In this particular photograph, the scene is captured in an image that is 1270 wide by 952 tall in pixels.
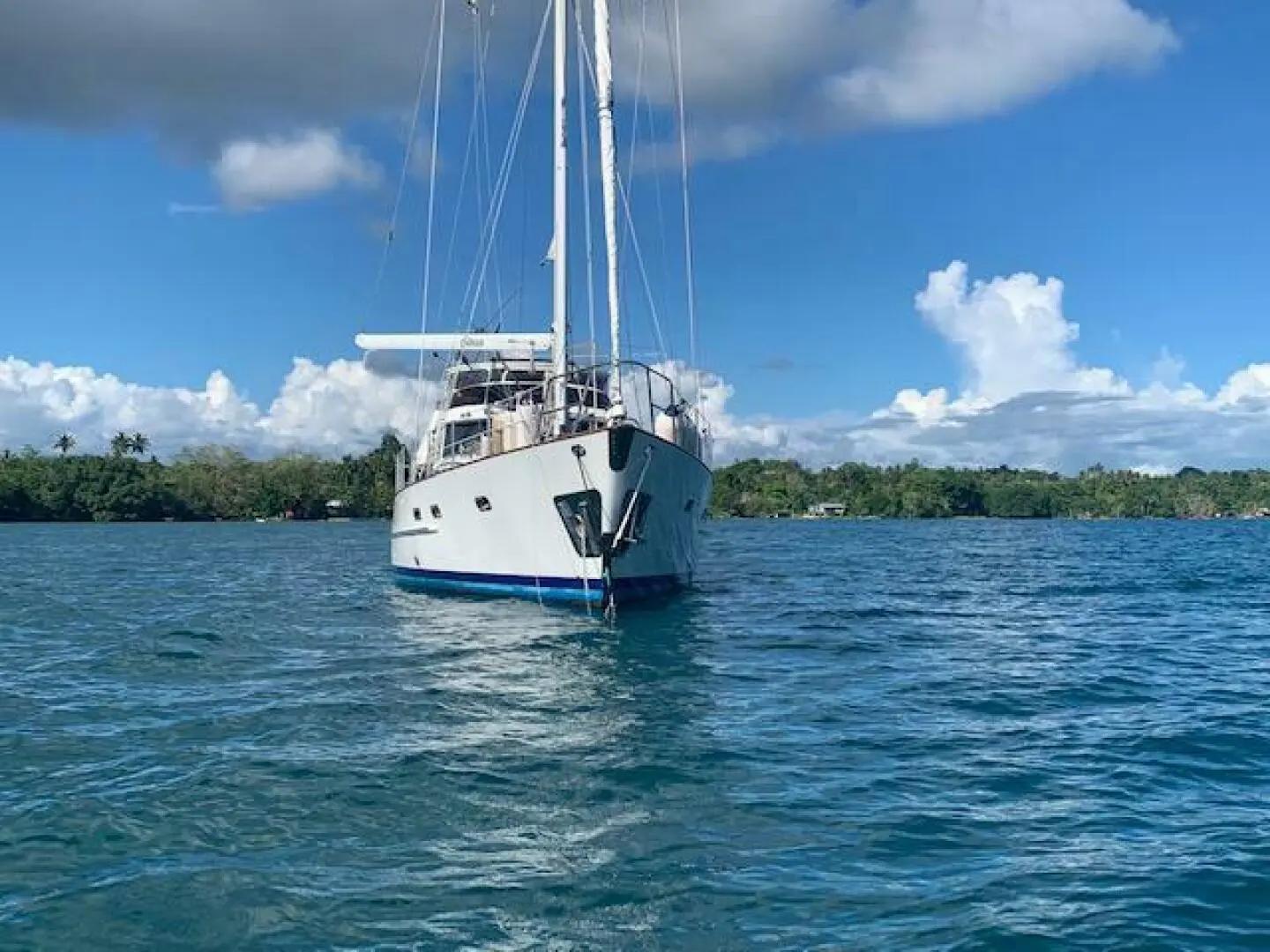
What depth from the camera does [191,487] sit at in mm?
149500

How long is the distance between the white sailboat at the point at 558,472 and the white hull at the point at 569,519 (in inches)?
1.5

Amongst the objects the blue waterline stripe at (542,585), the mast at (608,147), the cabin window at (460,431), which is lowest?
the blue waterline stripe at (542,585)

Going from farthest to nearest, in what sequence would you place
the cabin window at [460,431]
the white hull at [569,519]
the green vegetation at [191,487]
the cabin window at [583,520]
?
the green vegetation at [191,487] → the cabin window at [460,431] → the cabin window at [583,520] → the white hull at [569,519]

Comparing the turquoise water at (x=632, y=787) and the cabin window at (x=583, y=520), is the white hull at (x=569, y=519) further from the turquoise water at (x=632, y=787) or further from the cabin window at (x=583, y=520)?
the turquoise water at (x=632, y=787)

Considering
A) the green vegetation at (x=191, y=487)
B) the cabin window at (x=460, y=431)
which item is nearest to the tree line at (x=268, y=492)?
the green vegetation at (x=191, y=487)

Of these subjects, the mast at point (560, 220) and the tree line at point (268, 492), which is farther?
the tree line at point (268, 492)

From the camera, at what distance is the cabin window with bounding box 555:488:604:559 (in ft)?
81.1

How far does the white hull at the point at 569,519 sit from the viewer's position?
2458 centimetres

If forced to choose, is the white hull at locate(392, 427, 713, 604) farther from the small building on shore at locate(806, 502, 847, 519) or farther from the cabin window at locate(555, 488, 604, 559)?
the small building on shore at locate(806, 502, 847, 519)

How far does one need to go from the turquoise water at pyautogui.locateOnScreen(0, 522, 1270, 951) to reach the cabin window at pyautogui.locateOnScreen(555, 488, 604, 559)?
5.99ft

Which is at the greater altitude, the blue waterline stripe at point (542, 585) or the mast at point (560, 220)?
the mast at point (560, 220)

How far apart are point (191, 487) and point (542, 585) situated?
13456cm

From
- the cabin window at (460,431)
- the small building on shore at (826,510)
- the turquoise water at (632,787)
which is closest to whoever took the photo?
the turquoise water at (632,787)

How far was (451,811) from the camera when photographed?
32.3 feet
